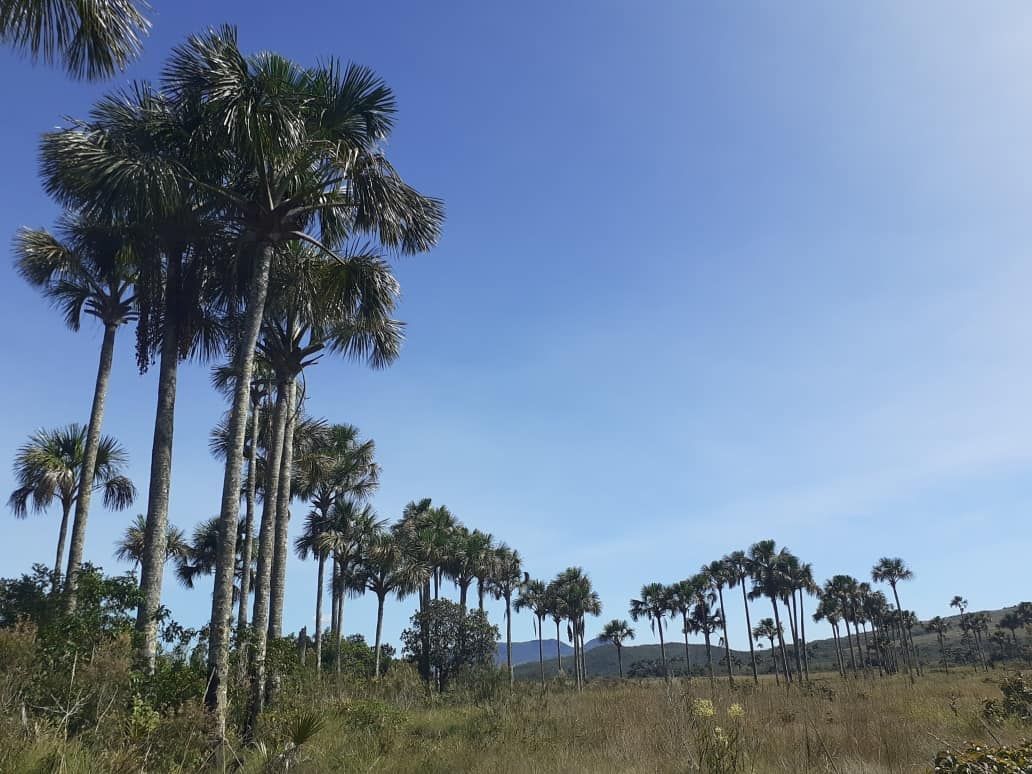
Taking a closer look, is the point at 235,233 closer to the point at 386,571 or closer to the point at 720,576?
the point at 386,571

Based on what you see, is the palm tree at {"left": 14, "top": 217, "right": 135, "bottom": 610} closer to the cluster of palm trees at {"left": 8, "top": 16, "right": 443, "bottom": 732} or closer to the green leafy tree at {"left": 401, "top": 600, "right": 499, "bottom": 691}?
the cluster of palm trees at {"left": 8, "top": 16, "right": 443, "bottom": 732}

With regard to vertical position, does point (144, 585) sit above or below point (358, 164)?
below

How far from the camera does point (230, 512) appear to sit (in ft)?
41.1

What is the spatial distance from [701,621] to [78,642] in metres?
78.4

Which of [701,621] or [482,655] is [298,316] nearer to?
[482,655]

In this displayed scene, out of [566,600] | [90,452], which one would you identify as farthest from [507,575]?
[90,452]

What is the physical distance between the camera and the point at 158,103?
1383 centimetres

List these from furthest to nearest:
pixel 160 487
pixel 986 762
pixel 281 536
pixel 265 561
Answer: pixel 281 536 → pixel 265 561 → pixel 160 487 → pixel 986 762

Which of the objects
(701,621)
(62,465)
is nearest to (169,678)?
(62,465)

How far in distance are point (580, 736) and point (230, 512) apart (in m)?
7.47

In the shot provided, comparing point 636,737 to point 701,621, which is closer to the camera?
point 636,737

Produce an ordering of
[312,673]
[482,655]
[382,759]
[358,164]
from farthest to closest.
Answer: [482,655] → [312,673] → [358,164] → [382,759]

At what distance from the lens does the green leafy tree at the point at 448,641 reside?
37.7 m

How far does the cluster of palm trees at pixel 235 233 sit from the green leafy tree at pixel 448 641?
898 inches
